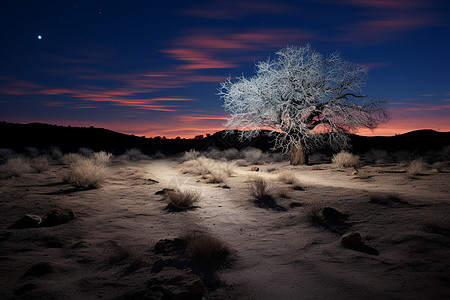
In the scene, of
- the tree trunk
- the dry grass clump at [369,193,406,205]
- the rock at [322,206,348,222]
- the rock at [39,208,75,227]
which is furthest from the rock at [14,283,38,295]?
the tree trunk

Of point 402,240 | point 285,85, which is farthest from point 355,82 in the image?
point 402,240

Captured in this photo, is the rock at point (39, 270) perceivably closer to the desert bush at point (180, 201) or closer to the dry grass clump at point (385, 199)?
the desert bush at point (180, 201)

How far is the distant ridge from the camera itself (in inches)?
1558

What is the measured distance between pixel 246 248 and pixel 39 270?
327cm

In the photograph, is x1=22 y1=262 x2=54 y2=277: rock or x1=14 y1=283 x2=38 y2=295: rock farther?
x1=22 y1=262 x2=54 y2=277: rock

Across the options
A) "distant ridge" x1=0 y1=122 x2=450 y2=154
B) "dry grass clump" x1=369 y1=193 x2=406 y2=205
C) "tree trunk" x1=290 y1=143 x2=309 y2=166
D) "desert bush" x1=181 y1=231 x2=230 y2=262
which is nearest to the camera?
"desert bush" x1=181 y1=231 x2=230 y2=262

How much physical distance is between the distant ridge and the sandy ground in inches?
1236

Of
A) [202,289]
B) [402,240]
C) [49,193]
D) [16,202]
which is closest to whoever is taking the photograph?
[202,289]

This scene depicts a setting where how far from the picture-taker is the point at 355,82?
1534cm

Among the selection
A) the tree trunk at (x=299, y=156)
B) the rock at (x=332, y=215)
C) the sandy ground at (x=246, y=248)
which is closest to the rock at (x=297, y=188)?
the sandy ground at (x=246, y=248)

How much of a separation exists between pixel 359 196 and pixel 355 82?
10349 millimetres

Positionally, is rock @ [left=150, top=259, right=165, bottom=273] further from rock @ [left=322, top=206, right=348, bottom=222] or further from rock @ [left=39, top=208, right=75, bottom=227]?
rock @ [left=322, top=206, right=348, bottom=222]

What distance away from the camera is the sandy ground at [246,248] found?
128 inches

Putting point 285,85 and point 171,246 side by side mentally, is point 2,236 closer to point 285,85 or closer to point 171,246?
point 171,246
